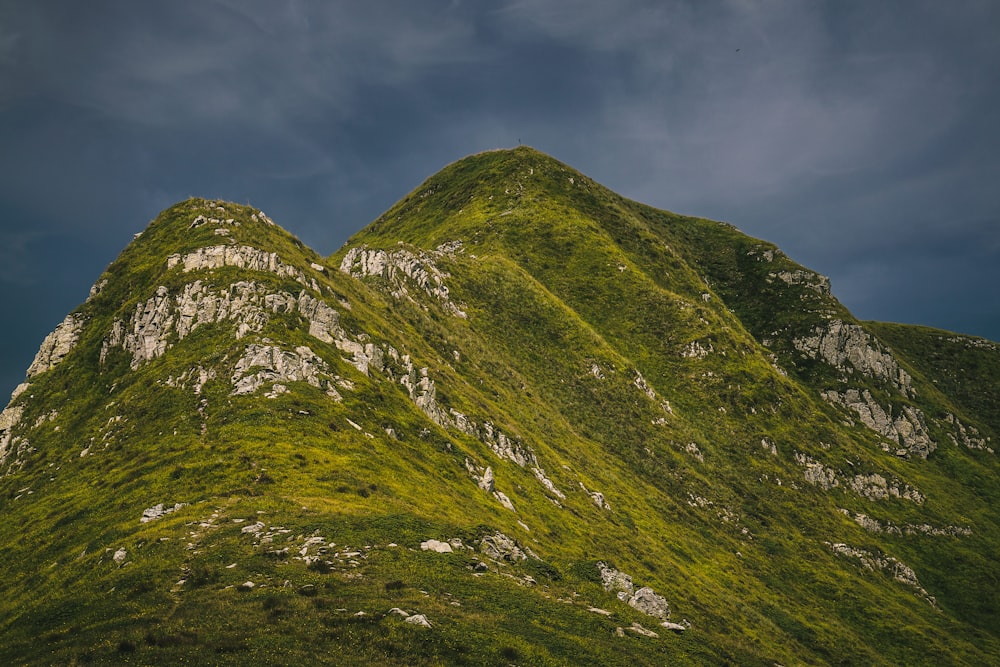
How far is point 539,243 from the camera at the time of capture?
166m

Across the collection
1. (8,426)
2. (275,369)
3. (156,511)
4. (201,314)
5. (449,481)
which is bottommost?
(156,511)

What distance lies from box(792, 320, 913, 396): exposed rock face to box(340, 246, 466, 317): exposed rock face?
12495cm

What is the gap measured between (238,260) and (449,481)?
1504 inches

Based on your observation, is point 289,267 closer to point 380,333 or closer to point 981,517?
point 380,333

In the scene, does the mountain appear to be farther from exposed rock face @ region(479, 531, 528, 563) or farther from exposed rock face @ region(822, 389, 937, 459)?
exposed rock face @ region(822, 389, 937, 459)

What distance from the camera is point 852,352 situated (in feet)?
582

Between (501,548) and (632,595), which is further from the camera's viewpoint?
(632,595)

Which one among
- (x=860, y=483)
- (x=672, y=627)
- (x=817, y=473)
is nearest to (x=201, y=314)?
(x=672, y=627)

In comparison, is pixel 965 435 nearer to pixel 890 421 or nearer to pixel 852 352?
pixel 890 421

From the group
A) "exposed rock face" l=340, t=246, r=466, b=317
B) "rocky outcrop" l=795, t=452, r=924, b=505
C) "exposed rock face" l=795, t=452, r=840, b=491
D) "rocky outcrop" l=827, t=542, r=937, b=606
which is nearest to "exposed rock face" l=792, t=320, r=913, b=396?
"rocky outcrop" l=795, t=452, r=924, b=505

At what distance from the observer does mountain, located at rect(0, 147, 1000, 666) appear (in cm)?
2677

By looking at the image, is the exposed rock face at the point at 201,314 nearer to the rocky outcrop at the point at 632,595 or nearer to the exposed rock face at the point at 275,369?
the exposed rock face at the point at 275,369

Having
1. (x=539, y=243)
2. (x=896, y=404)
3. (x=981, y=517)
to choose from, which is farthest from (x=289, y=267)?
(x=896, y=404)

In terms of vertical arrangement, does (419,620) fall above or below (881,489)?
below
